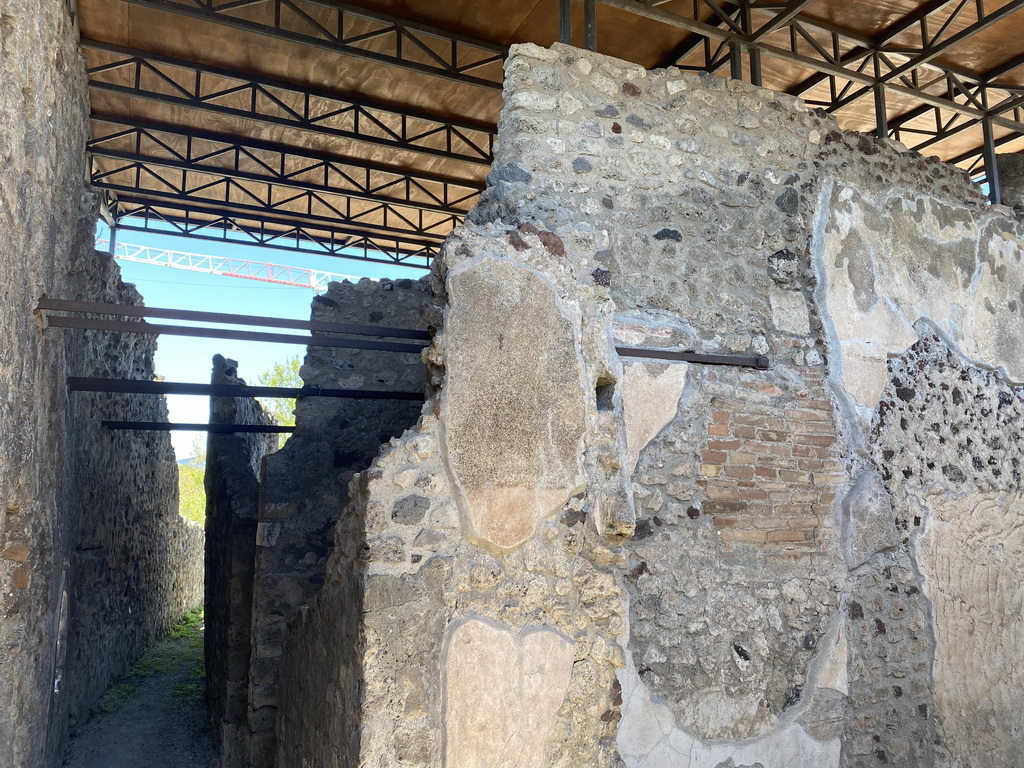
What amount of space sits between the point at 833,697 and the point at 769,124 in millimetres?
2964

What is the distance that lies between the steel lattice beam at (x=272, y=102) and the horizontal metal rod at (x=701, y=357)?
3.94m

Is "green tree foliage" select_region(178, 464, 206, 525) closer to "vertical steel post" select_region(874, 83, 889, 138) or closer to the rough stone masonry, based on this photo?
"vertical steel post" select_region(874, 83, 889, 138)

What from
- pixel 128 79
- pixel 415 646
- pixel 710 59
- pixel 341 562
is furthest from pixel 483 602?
pixel 128 79

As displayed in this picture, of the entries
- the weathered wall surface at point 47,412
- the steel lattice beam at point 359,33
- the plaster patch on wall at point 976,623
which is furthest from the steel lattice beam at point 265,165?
the plaster patch on wall at point 976,623

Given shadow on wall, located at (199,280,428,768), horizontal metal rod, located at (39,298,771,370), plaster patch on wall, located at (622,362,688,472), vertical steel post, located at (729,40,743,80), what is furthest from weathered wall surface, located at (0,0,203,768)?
vertical steel post, located at (729,40,743,80)

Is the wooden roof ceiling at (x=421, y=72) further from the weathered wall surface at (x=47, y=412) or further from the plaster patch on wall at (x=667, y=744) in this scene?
the plaster patch on wall at (x=667, y=744)

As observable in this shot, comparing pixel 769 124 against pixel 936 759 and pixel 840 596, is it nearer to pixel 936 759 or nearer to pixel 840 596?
pixel 840 596

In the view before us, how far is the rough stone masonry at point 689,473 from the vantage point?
2725 millimetres

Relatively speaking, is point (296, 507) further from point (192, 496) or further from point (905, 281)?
point (192, 496)

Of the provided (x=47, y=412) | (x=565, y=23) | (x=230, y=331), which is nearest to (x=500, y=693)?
(x=230, y=331)

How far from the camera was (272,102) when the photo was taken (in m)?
8.15

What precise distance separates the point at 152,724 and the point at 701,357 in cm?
515

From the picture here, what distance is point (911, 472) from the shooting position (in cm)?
434

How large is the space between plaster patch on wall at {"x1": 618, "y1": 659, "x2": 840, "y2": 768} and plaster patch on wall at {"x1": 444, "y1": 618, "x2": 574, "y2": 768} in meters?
0.82
